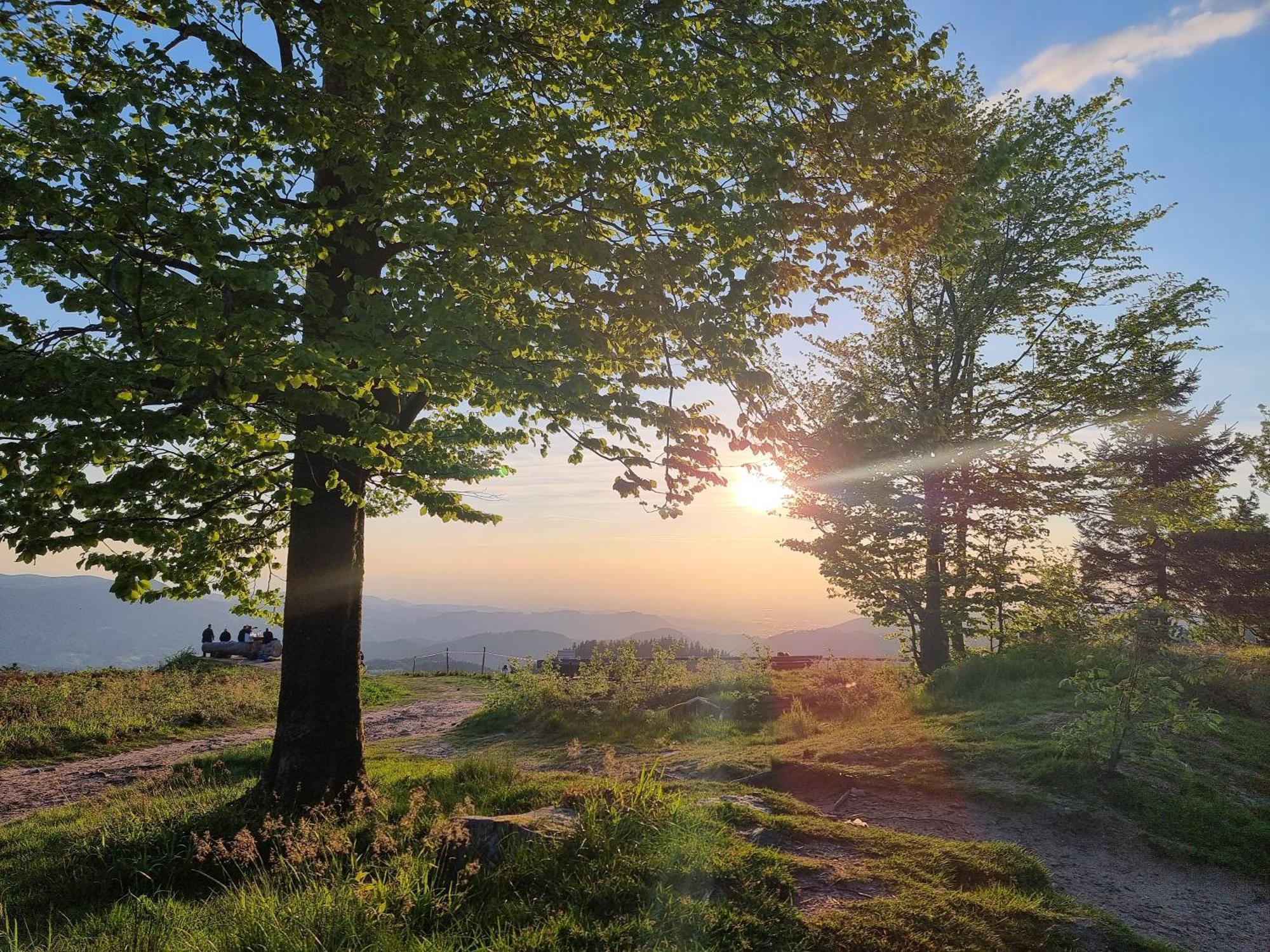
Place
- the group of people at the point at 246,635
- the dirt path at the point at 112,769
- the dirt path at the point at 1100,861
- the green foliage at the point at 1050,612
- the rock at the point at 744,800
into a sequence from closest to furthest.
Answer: the dirt path at the point at 1100,861 → the rock at the point at 744,800 → the dirt path at the point at 112,769 → the green foliage at the point at 1050,612 → the group of people at the point at 246,635

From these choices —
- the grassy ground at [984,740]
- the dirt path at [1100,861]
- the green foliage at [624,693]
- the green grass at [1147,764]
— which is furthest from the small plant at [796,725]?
the dirt path at [1100,861]

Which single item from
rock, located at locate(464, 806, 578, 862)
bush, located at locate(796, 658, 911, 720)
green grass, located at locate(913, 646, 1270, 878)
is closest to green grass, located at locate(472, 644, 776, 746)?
bush, located at locate(796, 658, 911, 720)

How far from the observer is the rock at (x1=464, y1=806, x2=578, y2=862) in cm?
574

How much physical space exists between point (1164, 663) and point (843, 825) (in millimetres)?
5096

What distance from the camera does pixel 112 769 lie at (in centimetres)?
1304

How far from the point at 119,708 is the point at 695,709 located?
15.4 meters

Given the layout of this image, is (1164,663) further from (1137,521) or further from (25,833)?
(25,833)

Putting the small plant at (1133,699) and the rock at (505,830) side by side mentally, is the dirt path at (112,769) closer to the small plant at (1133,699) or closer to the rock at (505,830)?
the rock at (505,830)

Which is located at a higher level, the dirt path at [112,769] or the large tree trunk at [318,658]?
the large tree trunk at [318,658]

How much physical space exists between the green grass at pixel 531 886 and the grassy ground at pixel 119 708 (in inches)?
347

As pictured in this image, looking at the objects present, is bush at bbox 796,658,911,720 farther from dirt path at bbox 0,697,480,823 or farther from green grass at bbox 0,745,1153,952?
dirt path at bbox 0,697,480,823

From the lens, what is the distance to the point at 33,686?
19.1 m

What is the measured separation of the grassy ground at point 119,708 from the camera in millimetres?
14977

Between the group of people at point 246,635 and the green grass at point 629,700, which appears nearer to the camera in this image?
the green grass at point 629,700
